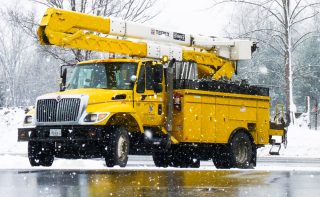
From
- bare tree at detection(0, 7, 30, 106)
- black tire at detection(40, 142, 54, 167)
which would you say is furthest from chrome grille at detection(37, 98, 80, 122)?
bare tree at detection(0, 7, 30, 106)

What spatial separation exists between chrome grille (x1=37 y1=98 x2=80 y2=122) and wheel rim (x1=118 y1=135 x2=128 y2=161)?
1.14m

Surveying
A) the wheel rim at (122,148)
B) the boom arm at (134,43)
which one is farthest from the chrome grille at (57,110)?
the boom arm at (134,43)

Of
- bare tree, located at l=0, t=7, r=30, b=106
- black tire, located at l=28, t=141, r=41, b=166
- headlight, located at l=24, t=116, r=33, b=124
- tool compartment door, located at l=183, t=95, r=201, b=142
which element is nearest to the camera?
black tire, located at l=28, t=141, r=41, b=166

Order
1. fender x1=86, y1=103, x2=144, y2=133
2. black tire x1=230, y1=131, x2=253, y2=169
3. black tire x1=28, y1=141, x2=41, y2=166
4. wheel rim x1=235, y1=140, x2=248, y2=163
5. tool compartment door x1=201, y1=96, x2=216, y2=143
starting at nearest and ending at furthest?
fender x1=86, y1=103, x2=144, y2=133 < black tire x1=28, y1=141, x2=41, y2=166 < tool compartment door x1=201, y1=96, x2=216, y2=143 < black tire x1=230, y1=131, x2=253, y2=169 < wheel rim x1=235, y1=140, x2=248, y2=163

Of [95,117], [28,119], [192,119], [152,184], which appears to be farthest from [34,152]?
[152,184]

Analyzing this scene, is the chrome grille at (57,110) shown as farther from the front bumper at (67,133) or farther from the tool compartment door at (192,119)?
the tool compartment door at (192,119)

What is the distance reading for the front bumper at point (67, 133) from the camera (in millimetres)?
13117

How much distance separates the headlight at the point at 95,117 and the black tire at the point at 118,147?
1.35 feet

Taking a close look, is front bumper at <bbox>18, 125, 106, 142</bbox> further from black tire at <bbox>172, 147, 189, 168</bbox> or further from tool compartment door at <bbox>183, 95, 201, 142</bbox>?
black tire at <bbox>172, 147, 189, 168</bbox>

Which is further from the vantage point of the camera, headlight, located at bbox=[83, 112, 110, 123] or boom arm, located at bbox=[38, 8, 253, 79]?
boom arm, located at bbox=[38, 8, 253, 79]

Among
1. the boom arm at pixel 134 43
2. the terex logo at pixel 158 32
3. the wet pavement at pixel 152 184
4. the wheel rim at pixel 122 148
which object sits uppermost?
the terex logo at pixel 158 32

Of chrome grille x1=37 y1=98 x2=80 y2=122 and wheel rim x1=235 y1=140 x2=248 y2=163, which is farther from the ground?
chrome grille x1=37 y1=98 x2=80 y2=122

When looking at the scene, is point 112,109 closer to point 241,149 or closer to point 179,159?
point 179,159

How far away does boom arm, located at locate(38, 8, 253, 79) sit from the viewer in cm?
1439
